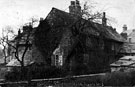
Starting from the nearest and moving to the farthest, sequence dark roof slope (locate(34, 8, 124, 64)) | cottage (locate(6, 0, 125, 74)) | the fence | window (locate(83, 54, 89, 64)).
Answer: the fence
cottage (locate(6, 0, 125, 74))
dark roof slope (locate(34, 8, 124, 64))
window (locate(83, 54, 89, 64))

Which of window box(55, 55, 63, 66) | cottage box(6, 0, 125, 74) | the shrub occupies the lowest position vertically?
the shrub

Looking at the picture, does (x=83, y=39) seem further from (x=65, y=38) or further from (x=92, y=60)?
(x=92, y=60)

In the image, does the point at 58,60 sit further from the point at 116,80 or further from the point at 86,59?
the point at 116,80

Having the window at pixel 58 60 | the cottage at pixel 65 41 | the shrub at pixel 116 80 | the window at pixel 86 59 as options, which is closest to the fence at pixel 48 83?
the shrub at pixel 116 80

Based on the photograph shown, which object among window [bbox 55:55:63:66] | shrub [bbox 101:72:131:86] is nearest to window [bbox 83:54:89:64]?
window [bbox 55:55:63:66]

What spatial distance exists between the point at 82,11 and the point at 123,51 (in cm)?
2776

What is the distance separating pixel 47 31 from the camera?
3966 centimetres

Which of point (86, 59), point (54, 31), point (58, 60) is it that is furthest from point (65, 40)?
point (86, 59)

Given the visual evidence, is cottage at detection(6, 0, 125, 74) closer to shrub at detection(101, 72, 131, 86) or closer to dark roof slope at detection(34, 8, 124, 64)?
dark roof slope at detection(34, 8, 124, 64)

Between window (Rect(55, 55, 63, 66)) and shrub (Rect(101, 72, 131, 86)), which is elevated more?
window (Rect(55, 55, 63, 66))

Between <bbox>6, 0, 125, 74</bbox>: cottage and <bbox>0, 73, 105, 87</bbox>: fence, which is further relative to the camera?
<bbox>6, 0, 125, 74</bbox>: cottage

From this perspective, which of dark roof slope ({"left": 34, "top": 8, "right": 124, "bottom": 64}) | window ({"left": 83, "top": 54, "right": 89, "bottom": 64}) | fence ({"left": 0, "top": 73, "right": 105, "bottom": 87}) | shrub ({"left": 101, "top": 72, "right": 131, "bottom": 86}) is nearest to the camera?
fence ({"left": 0, "top": 73, "right": 105, "bottom": 87})

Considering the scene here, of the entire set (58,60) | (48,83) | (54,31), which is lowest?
(48,83)

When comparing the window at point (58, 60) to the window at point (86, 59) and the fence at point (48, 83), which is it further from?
the fence at point (48, 83)
